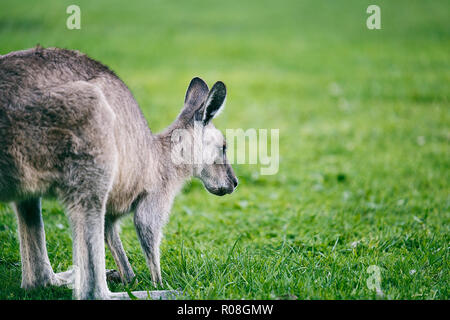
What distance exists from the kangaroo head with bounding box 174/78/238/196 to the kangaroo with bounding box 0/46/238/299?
18 centimetres

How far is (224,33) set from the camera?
48.9 ft

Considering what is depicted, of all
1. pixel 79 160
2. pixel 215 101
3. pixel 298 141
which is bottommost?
pixel 298 141

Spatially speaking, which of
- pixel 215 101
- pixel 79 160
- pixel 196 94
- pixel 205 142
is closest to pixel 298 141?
pixel 196 94

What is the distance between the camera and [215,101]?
3379 mm

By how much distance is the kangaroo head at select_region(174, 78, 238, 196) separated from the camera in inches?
139

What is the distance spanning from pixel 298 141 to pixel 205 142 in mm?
3981

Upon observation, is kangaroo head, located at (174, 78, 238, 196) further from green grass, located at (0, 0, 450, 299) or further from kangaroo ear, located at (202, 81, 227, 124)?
green grass, located at (0, 0, 450, 299)

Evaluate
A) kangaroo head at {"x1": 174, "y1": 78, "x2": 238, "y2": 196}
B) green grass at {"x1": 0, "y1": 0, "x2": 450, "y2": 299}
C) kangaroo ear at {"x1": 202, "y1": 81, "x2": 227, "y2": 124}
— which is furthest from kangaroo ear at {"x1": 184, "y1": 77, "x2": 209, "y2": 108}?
green grass at {"x1": 0, "y1": 0, "x2": 450, "y2": 299}

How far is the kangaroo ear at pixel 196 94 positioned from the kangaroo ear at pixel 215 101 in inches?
10.7

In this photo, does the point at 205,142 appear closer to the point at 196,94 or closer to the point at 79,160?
the point at 196,94
